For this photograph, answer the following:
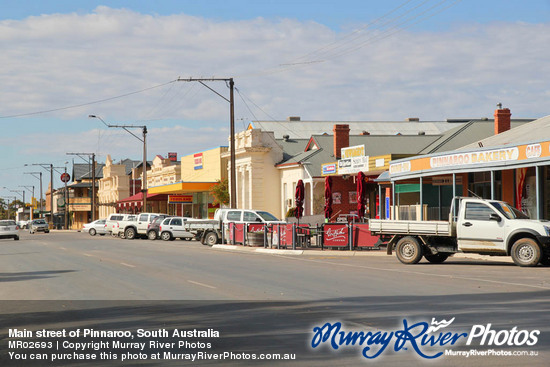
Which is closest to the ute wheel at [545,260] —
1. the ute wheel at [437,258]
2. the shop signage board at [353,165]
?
the ute wheel at [437,258]

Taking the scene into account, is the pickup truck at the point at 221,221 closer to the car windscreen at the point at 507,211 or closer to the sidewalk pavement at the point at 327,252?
the sidewalk pavement at the point at 327,252

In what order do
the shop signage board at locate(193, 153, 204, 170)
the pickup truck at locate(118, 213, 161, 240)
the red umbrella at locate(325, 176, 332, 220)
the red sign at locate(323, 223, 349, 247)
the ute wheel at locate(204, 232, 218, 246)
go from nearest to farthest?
1. the red sign at locate(323, 223, 349, 247)
2. the red umbrella at locate(325, 176, 332, 220)
3. the ute wheel at locate(204, 232, 218, 246)
4. the pickup truck at locate(118, 213, 161, 240)
5. the shop signage board at locate(193, 153, 204, 170)

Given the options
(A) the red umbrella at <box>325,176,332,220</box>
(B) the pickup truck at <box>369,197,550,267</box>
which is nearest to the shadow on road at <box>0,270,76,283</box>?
(B) the pickup truck at <box>369,197,550,267</box>

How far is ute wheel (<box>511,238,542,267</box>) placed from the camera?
20.7 metres

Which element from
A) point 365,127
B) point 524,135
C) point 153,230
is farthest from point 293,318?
point 365,127

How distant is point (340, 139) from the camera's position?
2082 inches

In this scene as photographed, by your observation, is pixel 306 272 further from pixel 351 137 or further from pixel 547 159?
pixel 351 137

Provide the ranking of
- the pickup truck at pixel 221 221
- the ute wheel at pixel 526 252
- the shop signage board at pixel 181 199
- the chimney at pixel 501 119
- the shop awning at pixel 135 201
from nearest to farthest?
1. the ute wheel at pixel 526 252
2. the pickup truck at pixel 221 221
3. the chimney at pixel 501 119
4. the shop signage board at pixel 181 199
5. the shop awning at pixel 135 201

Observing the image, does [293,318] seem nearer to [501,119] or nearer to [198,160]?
[501,119]

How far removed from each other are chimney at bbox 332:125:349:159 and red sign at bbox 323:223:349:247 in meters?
21.7

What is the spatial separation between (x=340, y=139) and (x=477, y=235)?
31.6 m

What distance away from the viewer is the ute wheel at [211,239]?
3884 cm

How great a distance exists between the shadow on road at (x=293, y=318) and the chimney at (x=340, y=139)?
126ft

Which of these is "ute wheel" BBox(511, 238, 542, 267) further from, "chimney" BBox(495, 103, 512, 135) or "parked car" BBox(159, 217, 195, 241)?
"parked car" BBox(159, 217, 195, 241)
